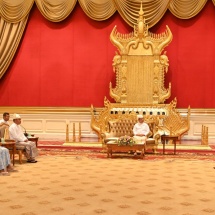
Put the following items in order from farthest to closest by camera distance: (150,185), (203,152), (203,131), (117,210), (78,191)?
(203,131) → (203,152) → (150,185) → (78,191) → (117,210)

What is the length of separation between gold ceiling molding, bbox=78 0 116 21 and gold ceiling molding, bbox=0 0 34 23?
62.2 inches

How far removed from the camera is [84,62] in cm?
1169

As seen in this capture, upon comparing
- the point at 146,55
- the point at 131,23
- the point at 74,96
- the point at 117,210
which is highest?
the point at 131,23

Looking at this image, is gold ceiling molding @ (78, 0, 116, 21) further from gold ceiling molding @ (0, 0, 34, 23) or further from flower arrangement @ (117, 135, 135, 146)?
flower arrangement @ (117, 135, 135, 146)

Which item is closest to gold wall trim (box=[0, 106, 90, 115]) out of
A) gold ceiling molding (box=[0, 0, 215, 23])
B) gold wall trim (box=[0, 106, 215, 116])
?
gold wall trim (box=[0, 106, 215, 116])

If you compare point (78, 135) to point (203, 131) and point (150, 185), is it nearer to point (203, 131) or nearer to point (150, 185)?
point (203, 131)

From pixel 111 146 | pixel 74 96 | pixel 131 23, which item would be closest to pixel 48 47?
pixel 74 96

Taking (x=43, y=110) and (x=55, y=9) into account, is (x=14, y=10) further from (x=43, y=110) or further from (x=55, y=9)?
(x=43, y=110)

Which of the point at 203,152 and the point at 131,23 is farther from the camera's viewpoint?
the point at 131,23

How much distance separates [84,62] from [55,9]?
1617 mm

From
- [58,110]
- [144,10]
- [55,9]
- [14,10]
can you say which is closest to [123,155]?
[58,110]

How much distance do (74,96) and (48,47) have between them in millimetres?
1550

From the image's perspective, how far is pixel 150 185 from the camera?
19.9ft

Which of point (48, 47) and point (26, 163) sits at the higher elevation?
point (48, 47)
